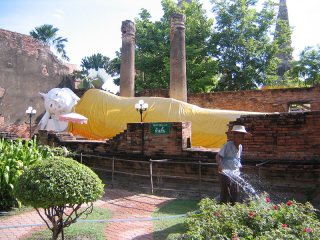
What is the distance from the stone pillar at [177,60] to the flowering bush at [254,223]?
11.3 m

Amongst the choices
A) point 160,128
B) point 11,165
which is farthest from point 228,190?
point 11,165

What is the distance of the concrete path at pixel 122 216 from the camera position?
5.25 m

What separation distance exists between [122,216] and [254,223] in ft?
10.1

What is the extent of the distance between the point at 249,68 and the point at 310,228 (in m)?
19.4

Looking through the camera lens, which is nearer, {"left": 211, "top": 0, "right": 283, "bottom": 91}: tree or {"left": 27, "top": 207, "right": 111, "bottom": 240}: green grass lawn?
{"left": 27, "top": 207, "right": 111, "bottom": 240}: green grass lawn

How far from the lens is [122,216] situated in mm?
6332

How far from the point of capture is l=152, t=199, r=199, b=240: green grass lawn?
5164 millimetres

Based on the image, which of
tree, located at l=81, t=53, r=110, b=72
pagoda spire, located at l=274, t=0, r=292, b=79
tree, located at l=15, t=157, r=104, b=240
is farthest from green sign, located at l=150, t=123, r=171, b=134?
tree, located at l=81, t=53, r=110, b=72

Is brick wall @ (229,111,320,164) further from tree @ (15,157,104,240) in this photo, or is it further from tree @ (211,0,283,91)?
tree @ (211,0,283,91)

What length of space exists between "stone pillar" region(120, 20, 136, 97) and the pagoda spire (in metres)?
10.8

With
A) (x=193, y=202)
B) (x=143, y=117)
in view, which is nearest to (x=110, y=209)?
(x=193, y=202)

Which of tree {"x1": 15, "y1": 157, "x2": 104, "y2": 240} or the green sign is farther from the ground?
the green sign

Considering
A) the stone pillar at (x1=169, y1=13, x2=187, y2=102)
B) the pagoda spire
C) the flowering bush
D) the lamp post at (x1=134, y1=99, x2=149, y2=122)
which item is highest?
the pagoda spire

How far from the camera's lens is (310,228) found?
11.5 feet
